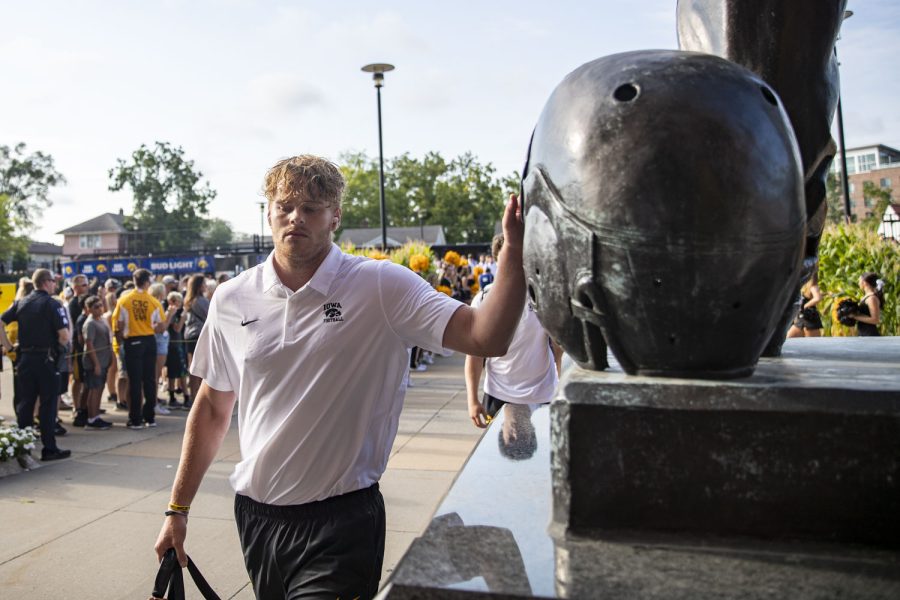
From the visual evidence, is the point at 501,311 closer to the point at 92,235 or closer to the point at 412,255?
the point at 412,255

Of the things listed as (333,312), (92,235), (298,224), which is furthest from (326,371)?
(92,235)

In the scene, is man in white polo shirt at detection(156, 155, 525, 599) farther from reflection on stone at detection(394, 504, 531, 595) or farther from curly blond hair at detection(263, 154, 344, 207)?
reflection on stone at detection(394, 504, 531, 595)

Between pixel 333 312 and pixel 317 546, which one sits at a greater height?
pixel 333 312

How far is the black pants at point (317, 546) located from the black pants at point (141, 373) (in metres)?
7.57

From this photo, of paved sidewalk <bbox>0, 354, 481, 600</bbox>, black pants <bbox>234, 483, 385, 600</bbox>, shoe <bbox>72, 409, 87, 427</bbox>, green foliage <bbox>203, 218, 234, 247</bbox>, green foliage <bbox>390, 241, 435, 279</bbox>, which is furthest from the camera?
green foliage <bbox>203, 218, 234, 247</bbox>

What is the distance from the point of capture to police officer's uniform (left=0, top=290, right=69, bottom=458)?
7855 millimetres

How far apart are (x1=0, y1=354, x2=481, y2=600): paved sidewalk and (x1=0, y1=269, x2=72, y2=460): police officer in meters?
0.45

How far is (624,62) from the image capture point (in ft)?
5.47

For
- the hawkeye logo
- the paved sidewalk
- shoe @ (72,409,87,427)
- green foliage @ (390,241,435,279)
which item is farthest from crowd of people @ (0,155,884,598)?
green foliage @ (390,241,435,279)

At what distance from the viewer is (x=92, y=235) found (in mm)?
98125

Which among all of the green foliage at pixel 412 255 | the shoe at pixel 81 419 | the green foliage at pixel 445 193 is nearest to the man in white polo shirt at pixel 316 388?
the shoe at pixel 81 419

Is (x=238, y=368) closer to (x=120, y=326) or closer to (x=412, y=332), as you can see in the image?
(x=412, y=332)

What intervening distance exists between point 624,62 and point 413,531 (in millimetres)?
4281

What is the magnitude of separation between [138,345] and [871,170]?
103m
